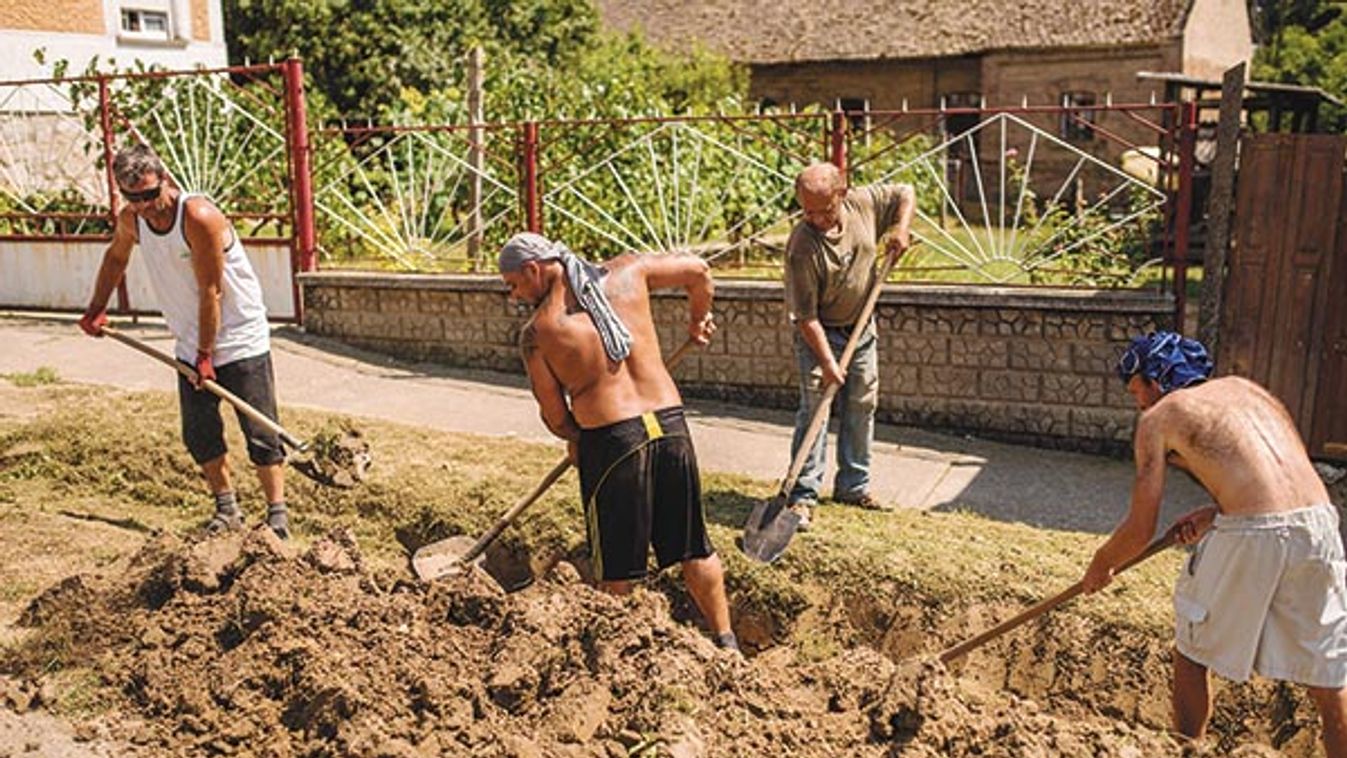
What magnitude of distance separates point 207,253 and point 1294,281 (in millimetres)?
5777

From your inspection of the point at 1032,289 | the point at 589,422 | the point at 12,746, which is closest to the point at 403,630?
the point at 589,422

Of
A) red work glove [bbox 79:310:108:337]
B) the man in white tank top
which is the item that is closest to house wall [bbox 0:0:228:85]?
red work glove [bbox 79:310:108:337]

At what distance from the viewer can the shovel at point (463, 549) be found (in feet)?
17.8

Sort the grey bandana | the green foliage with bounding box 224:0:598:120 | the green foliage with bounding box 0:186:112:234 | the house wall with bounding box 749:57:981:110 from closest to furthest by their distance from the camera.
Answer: the grey bandana
the green foliage with bounding box 0:186:112:234
the green foliage with bounding box 224:0:598:120
the house wall with bounding box 749:57:981:110

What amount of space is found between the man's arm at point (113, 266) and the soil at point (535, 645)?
3.63 feet

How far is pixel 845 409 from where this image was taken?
6414 mm

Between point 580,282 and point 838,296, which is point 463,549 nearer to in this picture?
point 580,282

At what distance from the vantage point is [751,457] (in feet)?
25.0

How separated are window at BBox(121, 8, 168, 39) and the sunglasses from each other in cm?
1151

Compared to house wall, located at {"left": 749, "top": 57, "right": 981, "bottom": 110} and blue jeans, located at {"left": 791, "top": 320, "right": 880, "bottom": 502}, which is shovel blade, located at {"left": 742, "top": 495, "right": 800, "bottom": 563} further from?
house wall, located at {"left": 749, "top": 57, "right": 981, "bottom": 110}

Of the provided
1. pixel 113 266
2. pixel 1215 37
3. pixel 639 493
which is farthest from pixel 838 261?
pixel 1215 37

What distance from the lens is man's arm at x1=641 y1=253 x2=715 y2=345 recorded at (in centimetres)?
500

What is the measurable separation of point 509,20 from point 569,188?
40.7 feet

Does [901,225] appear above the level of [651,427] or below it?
above
